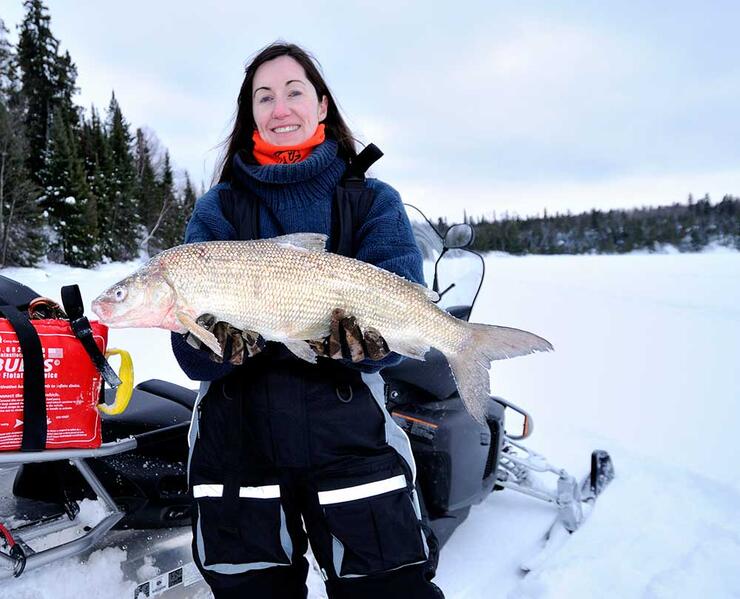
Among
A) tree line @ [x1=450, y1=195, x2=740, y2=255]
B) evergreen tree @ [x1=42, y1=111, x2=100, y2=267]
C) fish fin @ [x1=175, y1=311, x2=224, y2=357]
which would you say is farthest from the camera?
tree line @ [x1=450, y1=195, x2=740, y2=255]

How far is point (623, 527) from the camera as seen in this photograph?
3.46 meters

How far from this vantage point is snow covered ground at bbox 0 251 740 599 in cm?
286

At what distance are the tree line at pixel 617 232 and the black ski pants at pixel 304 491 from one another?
58.9 meters

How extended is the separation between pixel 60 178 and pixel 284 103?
1337 inches

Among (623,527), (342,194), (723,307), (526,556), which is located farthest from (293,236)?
(723,307)

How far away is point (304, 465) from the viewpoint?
1.80m

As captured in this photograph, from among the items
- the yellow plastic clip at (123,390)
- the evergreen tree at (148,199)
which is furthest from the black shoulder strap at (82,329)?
the evergreen tree at (148,199)

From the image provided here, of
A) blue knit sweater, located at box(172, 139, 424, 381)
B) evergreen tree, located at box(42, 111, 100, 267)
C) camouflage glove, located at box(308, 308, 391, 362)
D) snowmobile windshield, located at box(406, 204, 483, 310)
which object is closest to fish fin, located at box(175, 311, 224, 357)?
blue knit sweater, located at box(172, 139, 424, 381)

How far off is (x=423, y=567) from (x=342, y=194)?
1.53 meters

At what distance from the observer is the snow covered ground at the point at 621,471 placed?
2.86 meters

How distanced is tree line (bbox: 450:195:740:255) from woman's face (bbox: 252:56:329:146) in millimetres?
58370

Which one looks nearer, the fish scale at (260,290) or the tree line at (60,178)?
the fish scale at (260,290)

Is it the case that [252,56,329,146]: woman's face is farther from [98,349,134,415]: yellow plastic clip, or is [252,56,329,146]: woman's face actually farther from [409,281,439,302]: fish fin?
[98,349,134,415]: yellow plastic clip

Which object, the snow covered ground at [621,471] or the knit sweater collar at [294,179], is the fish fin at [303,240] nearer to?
the knit sweater collar at [294,179]
